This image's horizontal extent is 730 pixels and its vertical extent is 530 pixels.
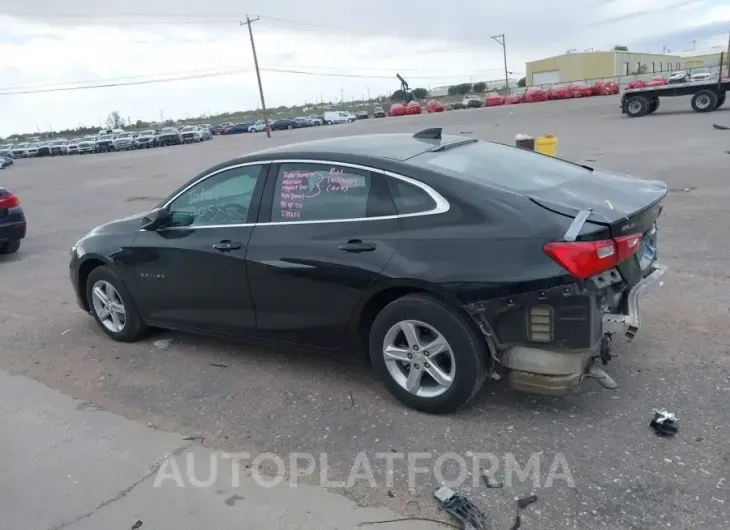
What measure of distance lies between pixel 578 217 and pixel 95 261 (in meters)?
4.15

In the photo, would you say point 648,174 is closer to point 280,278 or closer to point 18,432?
point 280,278

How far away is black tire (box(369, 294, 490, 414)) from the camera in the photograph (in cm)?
372

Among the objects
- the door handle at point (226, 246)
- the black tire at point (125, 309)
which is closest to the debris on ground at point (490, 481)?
the door handle at point (226, 246)

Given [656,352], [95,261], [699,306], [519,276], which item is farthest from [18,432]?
[699,306]

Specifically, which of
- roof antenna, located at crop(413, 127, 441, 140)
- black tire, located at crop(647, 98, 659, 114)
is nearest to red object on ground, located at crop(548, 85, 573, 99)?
black tire, located at crop(647, 98, 659, 114)

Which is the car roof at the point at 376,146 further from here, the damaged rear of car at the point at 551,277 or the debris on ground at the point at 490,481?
the debris on ground at the point at 490,481

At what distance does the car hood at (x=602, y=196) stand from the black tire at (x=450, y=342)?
0.82m

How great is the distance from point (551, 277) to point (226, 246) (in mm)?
2303

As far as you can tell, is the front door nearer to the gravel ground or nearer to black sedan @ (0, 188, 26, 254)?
the gravel ground

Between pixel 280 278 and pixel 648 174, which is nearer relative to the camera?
pixel 280 278

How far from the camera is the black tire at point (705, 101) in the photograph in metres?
28.4

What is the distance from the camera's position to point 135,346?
5637 mm

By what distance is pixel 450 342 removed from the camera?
148 inches

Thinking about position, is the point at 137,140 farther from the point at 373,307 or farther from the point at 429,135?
the point at 373,307
